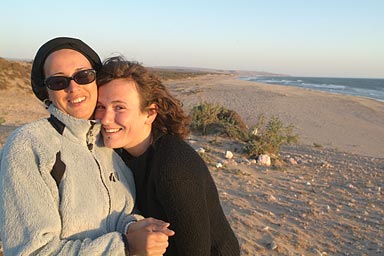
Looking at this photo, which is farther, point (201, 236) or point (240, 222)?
point (240, 222)

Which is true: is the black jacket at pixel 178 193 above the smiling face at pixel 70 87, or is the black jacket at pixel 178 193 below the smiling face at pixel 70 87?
below

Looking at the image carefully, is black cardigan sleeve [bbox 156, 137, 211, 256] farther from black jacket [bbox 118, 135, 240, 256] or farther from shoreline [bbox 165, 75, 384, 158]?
shoreline [bbox 165, 75, 384, 158]

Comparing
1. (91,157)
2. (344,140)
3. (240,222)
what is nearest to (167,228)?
(91,157)

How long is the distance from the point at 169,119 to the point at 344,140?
13315mm

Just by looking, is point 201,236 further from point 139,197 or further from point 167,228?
point 139,197

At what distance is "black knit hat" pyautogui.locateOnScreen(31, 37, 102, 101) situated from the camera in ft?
6.21

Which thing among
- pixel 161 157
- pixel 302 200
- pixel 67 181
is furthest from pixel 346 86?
pixel 67 181

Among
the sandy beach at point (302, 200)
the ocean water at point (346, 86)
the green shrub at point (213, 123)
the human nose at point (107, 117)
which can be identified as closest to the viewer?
the human nose at point (107, 117)

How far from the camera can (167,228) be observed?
6.29 feet

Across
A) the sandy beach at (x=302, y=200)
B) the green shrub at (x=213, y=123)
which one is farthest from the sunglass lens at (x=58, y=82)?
the green shrub at (x=213, y=123)

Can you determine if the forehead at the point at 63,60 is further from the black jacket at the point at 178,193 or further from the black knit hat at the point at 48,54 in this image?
the black jacket at the point at 178,193

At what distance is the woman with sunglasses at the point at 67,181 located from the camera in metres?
1.59

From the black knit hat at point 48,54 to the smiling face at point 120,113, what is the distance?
0.51ft

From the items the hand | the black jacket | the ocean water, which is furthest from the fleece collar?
the ocean water
